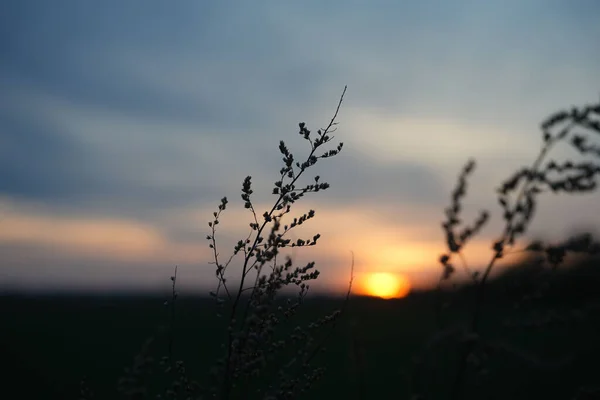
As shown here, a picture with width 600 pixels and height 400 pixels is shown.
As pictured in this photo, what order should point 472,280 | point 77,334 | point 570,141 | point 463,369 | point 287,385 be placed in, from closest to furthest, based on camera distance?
point 463,369
point 472,280
point 570,141
point 287,385
point 77,334

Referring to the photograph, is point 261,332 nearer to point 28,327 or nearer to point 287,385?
point 287,385

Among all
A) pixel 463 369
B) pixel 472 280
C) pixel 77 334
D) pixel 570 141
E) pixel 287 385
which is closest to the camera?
pixel 463 369

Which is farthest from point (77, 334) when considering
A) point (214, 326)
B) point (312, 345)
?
point (312, 345)

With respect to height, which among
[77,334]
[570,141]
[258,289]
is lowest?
[77,334]

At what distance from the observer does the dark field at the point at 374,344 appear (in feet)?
8.01

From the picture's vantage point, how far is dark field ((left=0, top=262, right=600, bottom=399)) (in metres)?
2.44

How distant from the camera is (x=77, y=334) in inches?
1031

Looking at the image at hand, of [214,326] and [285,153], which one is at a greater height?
[285,153]

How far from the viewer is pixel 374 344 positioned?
12023 millimetres

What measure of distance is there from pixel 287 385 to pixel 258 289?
0.47 metres

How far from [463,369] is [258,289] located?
3.82ft

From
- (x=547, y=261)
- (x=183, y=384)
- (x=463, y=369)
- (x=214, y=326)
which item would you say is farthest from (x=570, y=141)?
(x=214, y=326)

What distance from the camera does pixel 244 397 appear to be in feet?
8.27

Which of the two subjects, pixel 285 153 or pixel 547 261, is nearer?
pixel 547 261
